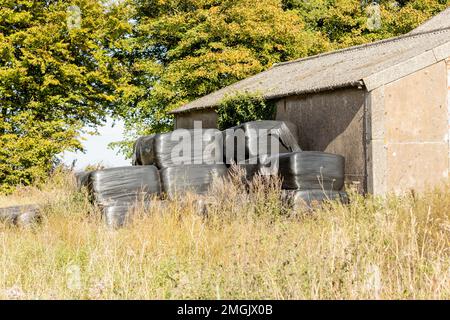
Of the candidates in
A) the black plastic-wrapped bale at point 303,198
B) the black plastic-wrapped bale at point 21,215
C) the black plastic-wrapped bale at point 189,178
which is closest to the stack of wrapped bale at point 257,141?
the black plastic-wrapped bale at point 189,178

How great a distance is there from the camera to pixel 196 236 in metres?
7.24

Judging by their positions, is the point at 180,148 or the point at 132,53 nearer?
the point at 180,148

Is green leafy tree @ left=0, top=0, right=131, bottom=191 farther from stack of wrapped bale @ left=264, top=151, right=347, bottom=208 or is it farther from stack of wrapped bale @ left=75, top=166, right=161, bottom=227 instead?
stack of wrapped bale @ left=264, top=151, right=347, bottom=208

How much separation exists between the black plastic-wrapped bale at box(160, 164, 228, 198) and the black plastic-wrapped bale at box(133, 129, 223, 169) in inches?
13.4

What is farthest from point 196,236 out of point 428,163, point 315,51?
point 315,51

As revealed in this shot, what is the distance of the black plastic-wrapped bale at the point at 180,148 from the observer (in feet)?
37.4

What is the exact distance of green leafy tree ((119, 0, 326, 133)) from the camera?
2197cm

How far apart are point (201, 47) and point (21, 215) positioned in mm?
13990

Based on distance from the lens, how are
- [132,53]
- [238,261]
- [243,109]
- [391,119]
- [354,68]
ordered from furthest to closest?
[132,53], [243,109], [354,68], [391,119], [238,261]

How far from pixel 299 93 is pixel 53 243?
6.92m

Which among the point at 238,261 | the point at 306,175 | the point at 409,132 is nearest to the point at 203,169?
the point at 306,175

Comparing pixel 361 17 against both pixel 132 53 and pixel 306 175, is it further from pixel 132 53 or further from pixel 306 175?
pixel 306 175

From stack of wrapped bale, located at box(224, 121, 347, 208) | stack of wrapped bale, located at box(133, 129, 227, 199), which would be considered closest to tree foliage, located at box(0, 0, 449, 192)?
stack of wrapped bale, located at box(133, 129, 227, 199)

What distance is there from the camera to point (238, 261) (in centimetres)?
571
